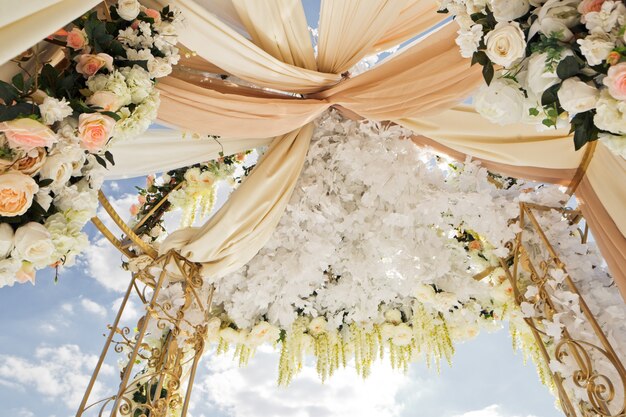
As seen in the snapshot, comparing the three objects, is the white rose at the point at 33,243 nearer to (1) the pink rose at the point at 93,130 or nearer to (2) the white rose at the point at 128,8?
(1) the pink rose at the point at 93,130

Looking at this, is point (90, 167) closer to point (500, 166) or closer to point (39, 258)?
point (39, 258)

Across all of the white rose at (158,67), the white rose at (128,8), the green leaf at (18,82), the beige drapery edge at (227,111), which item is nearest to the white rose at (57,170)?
the green leaf at (18,82)

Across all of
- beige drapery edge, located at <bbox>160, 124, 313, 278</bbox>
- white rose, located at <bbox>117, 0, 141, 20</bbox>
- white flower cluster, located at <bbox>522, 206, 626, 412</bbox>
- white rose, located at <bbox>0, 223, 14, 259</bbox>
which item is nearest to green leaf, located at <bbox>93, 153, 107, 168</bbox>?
white rose, located at <bbox>0, 223, 14, 259</bbox>

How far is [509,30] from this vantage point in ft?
4.46

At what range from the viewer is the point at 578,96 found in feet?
4.08

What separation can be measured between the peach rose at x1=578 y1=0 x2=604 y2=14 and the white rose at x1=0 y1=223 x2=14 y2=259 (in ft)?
5.63

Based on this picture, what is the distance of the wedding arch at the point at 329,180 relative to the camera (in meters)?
1.43

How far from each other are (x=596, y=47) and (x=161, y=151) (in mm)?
2176


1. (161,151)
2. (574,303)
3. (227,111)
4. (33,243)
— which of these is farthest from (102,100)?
(574,303)

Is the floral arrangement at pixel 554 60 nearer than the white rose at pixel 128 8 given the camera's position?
Yes

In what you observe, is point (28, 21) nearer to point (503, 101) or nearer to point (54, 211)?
point (54, 211)

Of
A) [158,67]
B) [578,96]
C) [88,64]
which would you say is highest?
[158,67]

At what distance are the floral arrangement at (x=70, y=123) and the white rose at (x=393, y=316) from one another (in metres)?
2.30

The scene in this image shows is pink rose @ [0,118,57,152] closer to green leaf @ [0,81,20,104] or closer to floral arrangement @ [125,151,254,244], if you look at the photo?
green leaf @ [0,81,20,104]
